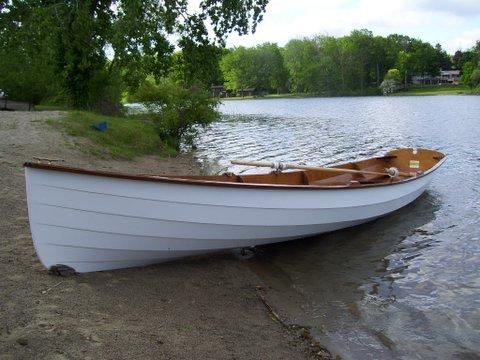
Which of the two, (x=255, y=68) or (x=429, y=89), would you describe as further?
(x=255, y=68)

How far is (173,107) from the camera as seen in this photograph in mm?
21594

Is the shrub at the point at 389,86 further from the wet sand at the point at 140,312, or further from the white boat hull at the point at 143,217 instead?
the wet sand at the point at 140,312

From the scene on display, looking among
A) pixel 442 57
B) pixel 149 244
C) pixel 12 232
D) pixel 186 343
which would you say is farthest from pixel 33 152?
pixel 442 57

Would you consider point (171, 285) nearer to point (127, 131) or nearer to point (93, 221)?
point (93, 221)

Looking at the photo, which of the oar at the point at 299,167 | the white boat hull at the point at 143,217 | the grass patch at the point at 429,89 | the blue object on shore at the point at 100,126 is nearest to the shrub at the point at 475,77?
the grass patch at the point at 429,89

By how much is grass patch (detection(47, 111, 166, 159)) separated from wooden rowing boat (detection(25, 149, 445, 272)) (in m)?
9.32

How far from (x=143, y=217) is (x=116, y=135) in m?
12.8

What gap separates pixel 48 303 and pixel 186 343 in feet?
5.08

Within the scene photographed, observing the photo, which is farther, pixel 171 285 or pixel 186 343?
pixel 171 285

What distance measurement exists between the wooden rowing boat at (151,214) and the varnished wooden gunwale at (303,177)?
22 mm

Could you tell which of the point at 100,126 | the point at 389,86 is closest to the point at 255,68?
the point at 389,86

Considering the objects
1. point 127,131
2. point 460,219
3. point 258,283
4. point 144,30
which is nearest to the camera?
point 258,283

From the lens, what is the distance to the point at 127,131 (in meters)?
19.4

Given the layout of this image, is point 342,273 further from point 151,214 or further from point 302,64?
point 302,64
